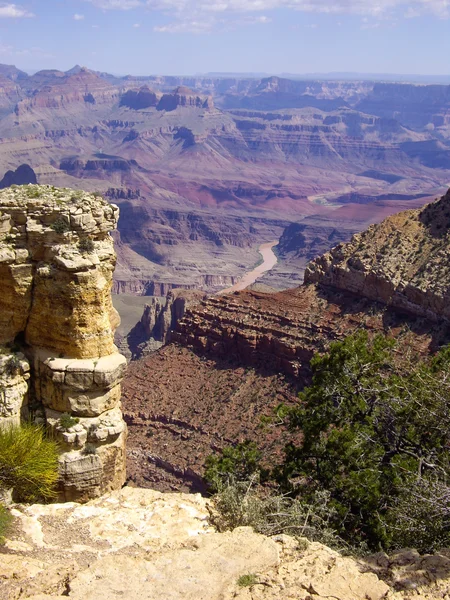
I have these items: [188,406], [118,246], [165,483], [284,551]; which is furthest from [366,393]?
[118,246]

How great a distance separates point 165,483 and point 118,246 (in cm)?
15444

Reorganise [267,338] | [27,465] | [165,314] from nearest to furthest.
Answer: [27,465] < [267,338] < [165,314]

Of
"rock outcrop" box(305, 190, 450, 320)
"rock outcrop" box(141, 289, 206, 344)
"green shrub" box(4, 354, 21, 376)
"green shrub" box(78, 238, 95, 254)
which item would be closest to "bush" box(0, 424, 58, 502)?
"green shrub" box(4, 354, 21, 376)

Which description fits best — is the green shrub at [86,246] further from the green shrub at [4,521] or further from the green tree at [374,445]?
the green tree at [374,445]

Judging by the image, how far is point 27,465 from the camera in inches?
712

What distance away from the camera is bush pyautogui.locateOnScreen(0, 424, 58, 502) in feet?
58.7

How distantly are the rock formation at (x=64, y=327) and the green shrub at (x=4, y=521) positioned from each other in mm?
2744

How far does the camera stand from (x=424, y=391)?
1889 centimetres

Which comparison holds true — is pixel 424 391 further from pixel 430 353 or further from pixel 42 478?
pixel 430 353

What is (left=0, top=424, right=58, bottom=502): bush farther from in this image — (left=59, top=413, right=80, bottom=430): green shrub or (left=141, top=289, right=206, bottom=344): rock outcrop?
(left=141, top=289, right=206, bottom=344): rock outcrop

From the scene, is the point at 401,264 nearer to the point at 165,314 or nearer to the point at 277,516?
the point at 277,516

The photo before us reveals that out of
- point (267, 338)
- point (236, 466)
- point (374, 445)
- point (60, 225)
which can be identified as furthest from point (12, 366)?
point (267, 338)

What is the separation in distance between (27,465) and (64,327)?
3904mm

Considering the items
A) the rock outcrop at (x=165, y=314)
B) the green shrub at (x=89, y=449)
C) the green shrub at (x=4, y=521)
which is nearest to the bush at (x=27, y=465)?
the green shrub at (x=89, y=449)
